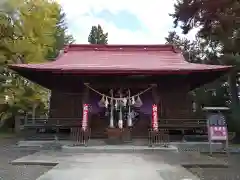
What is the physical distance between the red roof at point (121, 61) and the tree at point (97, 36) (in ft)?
98.1

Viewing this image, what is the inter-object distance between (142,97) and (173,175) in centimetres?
743

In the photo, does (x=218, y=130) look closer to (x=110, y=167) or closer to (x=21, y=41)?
(x=110, y=167)

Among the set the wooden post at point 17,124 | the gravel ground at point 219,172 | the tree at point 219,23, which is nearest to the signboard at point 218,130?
the gravel ground at point 219,172

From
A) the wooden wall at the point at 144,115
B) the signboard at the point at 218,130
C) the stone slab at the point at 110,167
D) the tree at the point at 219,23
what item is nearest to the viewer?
the stone slab at the point at 110,167

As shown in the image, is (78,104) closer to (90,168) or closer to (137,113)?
(137,113)

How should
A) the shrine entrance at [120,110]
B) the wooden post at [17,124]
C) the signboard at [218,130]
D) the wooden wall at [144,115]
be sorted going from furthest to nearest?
the wooden post at [17,124]
the wooden wall at [144,115]
the shrine entrance at [120,110]
the signboard at [218,130]

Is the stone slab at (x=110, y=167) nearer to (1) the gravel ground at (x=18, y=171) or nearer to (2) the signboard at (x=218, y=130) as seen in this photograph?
(1) the gravel ground at (x=18, y=171)

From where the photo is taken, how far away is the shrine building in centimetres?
1262

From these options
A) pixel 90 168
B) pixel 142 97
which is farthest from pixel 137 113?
pixel 90 168

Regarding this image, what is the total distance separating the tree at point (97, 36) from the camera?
47403 mm

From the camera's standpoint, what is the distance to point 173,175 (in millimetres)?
6707

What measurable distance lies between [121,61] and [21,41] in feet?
21.8

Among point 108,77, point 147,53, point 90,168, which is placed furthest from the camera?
point 147,53

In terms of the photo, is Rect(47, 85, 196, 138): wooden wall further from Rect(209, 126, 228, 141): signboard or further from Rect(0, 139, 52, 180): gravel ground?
Rect(0, 139, 52, 180): gravel ground
